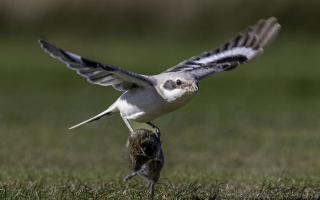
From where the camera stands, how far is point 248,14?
1103 inches

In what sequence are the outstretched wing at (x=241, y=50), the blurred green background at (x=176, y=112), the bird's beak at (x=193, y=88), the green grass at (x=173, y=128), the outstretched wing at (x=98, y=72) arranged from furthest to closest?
the blurred green background at (x=176, y=112)
the outstretched wing at (x=241, y=50)
the green grass at (x=173, y=128)
the bird's beak at (x=193, y=88)
the outstretched wing at (x=98, y=72)

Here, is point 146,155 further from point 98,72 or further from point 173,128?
point 173,128

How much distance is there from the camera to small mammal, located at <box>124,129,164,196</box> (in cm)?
774

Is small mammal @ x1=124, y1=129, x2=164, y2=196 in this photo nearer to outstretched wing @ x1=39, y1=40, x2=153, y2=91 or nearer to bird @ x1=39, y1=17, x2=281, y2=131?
bird @ x1=39, y1=17, x2=281, y2=131

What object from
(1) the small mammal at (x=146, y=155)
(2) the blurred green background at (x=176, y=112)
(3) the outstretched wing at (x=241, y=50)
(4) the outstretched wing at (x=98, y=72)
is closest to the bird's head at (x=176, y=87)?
(4) the outstretched wing at (x=98, y=72)

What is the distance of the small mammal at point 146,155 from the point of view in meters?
7.74

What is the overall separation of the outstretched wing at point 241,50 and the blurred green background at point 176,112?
3.78 feet

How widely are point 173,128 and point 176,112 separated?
8.04ft

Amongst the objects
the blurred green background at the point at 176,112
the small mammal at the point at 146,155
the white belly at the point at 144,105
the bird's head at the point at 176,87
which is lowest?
→ the blurred green background at the point at 176,112

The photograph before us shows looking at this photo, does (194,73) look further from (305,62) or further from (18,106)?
(305,62)

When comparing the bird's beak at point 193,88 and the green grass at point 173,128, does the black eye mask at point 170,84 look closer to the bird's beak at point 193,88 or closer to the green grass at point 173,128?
the bird's beak at point 193,88

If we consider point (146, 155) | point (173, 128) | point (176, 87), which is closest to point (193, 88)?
point (176, 87)

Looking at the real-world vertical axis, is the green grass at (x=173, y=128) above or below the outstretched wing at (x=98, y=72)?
below

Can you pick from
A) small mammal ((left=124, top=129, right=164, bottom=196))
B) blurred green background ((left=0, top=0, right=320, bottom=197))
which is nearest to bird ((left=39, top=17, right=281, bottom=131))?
small mammal ((left=124, top=129, right=164, bottom=196))
